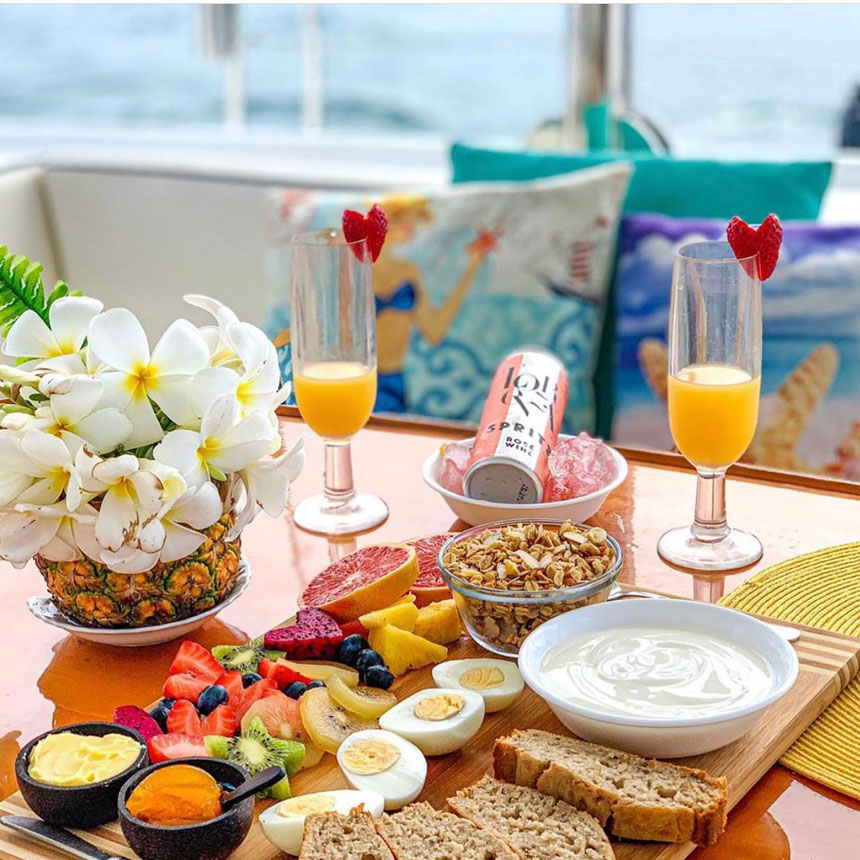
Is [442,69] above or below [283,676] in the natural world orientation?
above

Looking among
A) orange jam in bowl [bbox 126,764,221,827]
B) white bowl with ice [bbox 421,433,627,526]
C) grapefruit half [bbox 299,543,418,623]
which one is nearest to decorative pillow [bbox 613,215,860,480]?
white bowl with ice [bbox 421,433,627,526]

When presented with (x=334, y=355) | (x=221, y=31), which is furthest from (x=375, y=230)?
(x=221, y=31)

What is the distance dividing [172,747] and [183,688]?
11cm

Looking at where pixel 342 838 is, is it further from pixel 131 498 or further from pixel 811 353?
pixel 811 353

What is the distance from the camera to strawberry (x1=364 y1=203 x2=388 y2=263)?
1.52 m

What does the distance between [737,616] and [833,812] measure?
0.20 meters

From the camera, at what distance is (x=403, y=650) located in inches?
46.9

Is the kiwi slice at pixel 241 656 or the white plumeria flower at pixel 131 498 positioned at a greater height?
the white plumeria flower at pixel 131 498

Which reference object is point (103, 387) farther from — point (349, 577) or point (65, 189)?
point (65, 189)

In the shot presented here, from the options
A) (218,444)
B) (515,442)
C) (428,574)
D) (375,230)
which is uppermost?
(375,230)

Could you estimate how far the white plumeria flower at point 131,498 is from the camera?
3.66ft

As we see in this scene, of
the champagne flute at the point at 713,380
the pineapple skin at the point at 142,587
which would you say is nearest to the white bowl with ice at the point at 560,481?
the champagne flute at the point at 713,380

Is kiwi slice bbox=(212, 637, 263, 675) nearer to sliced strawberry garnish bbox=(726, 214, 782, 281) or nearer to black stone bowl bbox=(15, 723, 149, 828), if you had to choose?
black stone bowl bbox=(15, 723, 149, 828)

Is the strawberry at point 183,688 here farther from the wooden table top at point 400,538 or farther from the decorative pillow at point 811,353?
the decorative pillow at point 811,353
